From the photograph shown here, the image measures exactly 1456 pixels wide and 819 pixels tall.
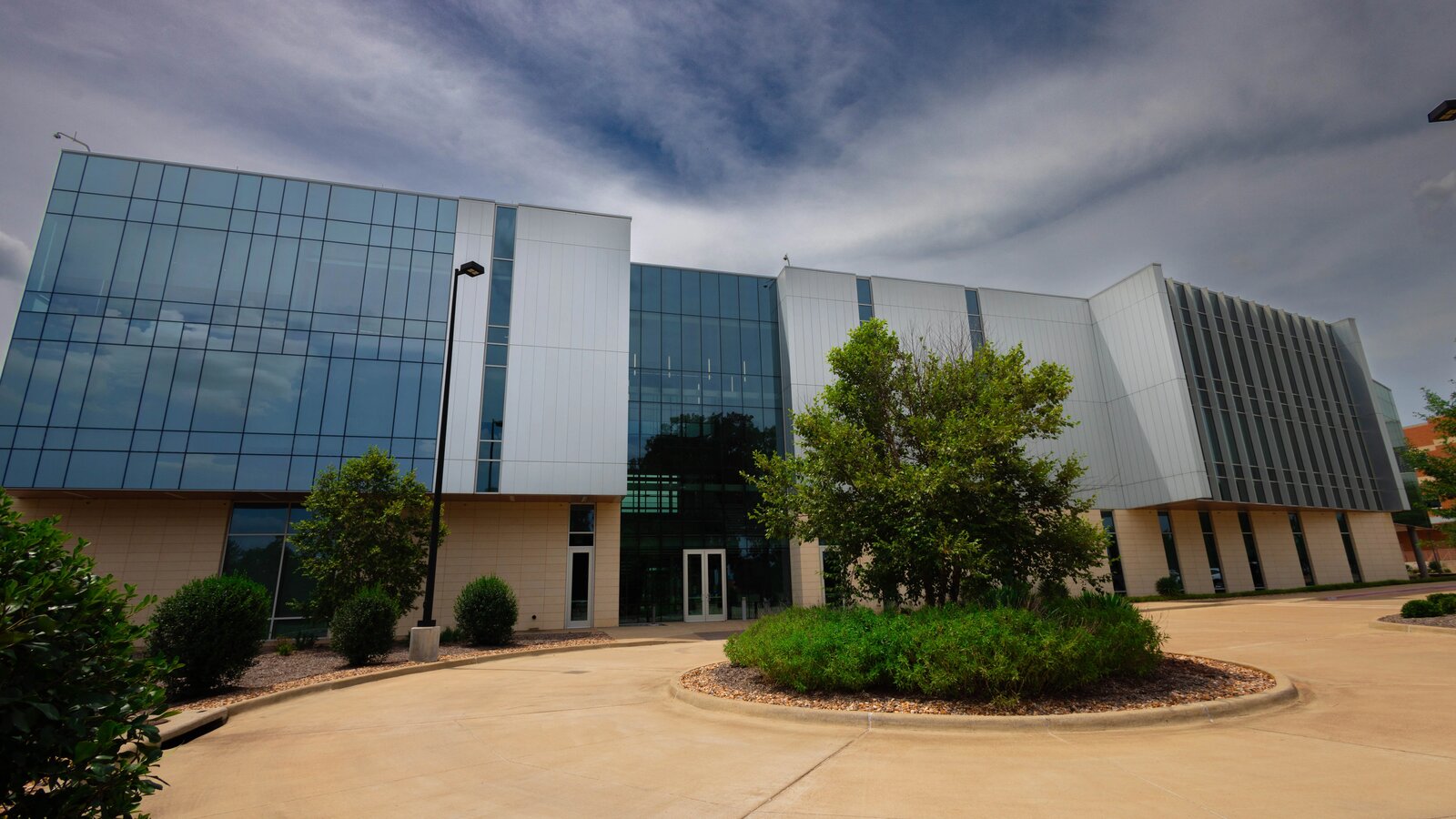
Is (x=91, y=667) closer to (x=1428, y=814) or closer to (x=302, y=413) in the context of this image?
(x=1428, y=814)

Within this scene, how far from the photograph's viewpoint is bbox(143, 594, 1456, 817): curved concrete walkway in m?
4.80

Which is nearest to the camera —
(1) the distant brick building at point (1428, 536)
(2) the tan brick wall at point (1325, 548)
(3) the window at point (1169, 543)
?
(3) the window at point (1169, 543)

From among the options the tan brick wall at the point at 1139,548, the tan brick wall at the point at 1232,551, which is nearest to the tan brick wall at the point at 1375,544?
the tan brick wall at the point at 1232,551

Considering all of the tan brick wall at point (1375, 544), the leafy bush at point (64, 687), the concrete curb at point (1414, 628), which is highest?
the tan brick wall at point (1375, 544)

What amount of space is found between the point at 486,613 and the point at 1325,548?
140 feet

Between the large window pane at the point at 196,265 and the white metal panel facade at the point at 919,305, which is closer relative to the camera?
the large window pane at the point at 196,265

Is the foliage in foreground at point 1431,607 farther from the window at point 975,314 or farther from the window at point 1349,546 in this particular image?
the window at point 1349,546

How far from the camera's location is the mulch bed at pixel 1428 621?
14278mm

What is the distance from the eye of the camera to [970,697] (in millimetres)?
7762

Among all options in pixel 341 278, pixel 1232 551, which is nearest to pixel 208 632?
pixel 341 278

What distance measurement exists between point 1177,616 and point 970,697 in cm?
1824

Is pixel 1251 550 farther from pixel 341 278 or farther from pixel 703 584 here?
pixel 341 278

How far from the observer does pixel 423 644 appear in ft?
48.2

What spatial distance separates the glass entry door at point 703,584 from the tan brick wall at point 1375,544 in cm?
3613
